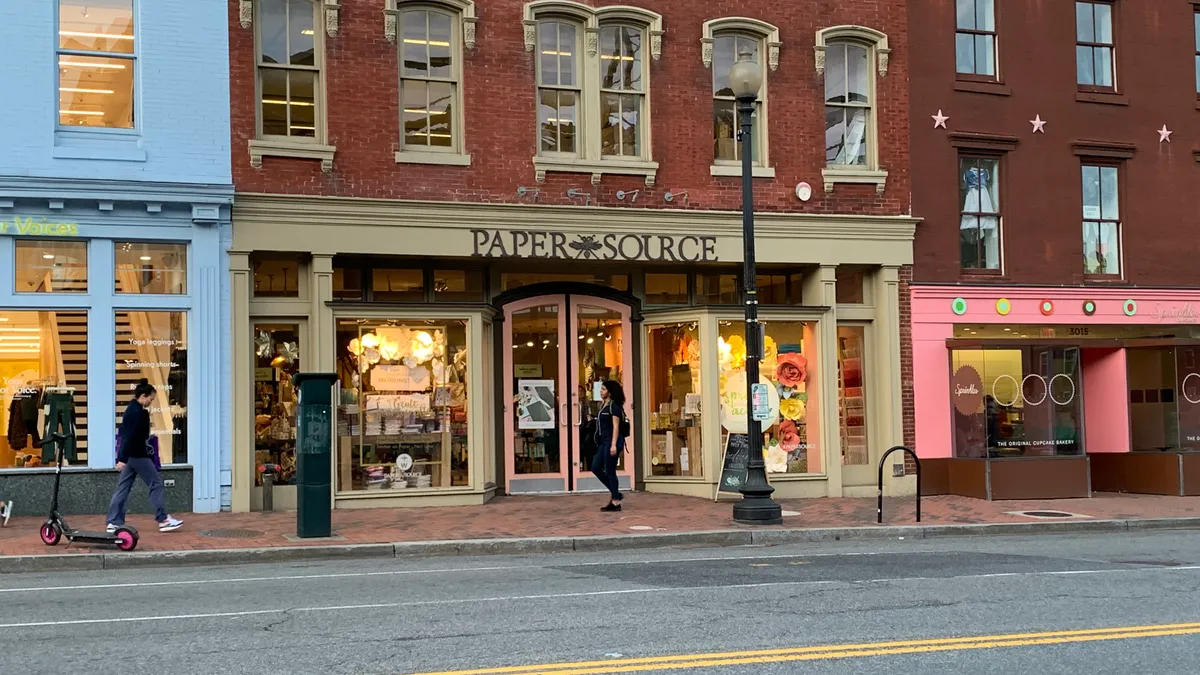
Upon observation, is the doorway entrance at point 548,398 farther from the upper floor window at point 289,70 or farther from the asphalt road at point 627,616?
the asphalt road at point 627,616

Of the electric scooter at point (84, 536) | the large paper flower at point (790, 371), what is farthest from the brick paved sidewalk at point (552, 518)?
the large paper flower at point (790, 371)

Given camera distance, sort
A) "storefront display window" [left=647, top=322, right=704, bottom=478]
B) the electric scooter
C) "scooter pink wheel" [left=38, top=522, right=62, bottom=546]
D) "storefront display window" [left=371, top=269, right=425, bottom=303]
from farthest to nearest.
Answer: "storefront display window" [left=647, top=322, right=704, bottom=478] < "storefront display window" [left=371, top=269, right=425, bottom=303] < "scooter pink wheel" [left=38, top=522, right=62, bottom=546] < the electric scooter

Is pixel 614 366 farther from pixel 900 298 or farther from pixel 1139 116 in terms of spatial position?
pixel 1139 116

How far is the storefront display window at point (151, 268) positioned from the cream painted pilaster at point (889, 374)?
10.2 m

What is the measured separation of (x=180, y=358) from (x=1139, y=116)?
1554 centimetres

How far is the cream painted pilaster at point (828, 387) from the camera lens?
18.3 metres

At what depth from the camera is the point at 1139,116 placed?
2028 centimetres

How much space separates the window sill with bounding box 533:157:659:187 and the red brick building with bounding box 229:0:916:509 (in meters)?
0.03

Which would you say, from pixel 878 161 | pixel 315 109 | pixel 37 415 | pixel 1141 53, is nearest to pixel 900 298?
pixel 878 161

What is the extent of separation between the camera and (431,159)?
55.4ft

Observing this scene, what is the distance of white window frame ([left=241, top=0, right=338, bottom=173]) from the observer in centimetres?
1612

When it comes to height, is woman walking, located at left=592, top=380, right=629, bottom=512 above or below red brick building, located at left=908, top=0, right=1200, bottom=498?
below

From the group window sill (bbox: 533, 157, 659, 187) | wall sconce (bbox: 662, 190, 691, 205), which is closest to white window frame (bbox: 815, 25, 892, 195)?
wall sconce (bbox: 662, 190, 691, 205)

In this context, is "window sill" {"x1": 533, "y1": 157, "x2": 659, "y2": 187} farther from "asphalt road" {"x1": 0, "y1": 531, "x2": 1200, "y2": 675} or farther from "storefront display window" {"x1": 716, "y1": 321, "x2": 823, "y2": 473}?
"asphalt road" {"x1": 0, "y1": 531, "x2": 1200, "y2": 675}
